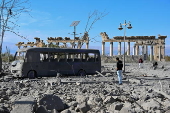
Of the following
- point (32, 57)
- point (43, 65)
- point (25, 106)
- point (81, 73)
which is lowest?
point (81, 73)

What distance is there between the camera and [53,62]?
17.8 metres

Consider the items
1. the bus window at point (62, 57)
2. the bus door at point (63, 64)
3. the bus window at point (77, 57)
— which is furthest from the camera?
the bus window at point (77, 57)

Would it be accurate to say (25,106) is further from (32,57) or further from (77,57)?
(77,57)

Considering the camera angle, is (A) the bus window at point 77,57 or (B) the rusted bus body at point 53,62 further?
(A) the bus window at point 77,57

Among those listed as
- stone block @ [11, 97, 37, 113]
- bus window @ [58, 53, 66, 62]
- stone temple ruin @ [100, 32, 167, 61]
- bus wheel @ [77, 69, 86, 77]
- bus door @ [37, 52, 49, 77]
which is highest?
stone temple ruin @ [100, 32, 167, 61]

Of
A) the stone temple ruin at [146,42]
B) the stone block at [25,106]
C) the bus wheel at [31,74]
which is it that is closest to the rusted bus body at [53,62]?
the bus wheel at [31,74]

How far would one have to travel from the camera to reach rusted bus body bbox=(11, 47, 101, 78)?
1656cm

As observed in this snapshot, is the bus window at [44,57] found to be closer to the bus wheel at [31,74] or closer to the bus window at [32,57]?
the bus window at [32,57]

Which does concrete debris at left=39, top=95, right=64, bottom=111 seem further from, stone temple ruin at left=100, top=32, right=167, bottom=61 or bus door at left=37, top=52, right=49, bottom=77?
stone temple ruin at left=100, top=32, right=167, bottom=61

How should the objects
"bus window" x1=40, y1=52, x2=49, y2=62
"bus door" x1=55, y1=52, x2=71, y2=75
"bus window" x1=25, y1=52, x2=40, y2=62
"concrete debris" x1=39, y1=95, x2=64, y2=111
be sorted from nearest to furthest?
"concrete debris" x1=39, y1=95, x2=64, y2=111 < "bus window" x1=25, y1=52, x2=40, y2=62 < "bus window" x1=40, y1=52, x2=49, y2=62 < "bus door" x1=55, y1=52, x2=71, y2=75

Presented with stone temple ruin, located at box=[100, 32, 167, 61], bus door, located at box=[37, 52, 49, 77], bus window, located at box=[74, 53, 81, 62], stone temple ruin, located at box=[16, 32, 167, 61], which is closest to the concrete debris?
bus door, located at box=[37, 52, 49, 77]

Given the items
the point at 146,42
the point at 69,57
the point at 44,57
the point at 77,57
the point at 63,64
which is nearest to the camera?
the point at 44,57

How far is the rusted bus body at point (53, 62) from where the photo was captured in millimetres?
16562

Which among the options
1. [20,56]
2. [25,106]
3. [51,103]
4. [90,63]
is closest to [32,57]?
[20,56]
